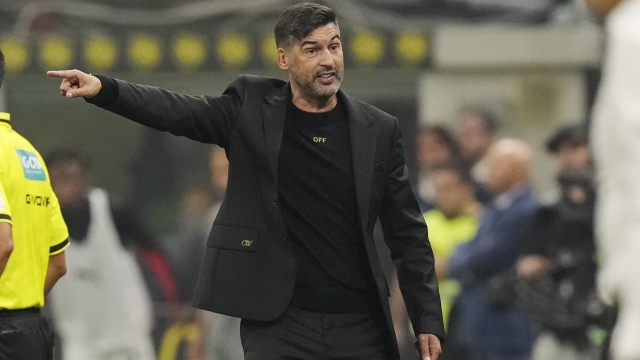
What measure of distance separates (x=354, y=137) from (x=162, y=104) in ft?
2.29

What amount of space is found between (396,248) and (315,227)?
0.35 metres

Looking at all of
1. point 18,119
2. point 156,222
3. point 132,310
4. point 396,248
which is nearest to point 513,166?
point 132,310

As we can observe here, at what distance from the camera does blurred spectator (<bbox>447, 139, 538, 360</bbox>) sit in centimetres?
898

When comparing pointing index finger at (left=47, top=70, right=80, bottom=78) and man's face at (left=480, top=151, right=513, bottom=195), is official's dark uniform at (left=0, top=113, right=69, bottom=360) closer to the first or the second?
pointing index finger at (left=47, top=70, right=80, bottom=78)

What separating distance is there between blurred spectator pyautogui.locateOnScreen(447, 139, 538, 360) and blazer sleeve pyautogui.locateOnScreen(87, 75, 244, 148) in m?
3.81

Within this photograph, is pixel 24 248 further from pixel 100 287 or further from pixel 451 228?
pixel 451 228

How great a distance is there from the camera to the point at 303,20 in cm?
536

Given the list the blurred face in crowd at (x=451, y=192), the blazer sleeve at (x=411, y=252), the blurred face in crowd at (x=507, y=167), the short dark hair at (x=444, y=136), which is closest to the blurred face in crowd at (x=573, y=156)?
the blurred face in crowd at (x=507, y=167)

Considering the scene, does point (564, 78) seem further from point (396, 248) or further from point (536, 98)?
point (396, 248)

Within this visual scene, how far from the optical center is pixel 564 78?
15.1 meters

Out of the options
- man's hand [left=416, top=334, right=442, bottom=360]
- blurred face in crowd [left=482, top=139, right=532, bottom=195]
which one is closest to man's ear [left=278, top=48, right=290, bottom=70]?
man's hand [left=416, top=334, right=442, bottom=360]

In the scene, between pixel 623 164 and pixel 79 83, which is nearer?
pixel 623 164

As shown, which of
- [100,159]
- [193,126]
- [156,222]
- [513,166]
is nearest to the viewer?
[193,126]

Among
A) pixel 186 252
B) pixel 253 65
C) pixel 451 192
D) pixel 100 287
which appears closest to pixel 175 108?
pixel 100 287
